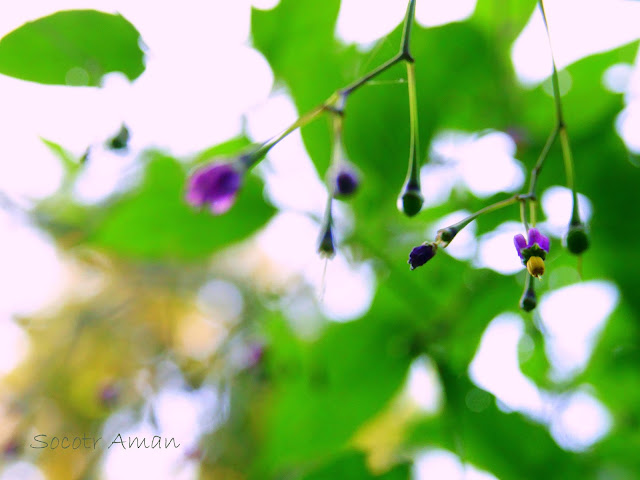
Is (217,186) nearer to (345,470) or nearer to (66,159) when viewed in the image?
(345,470)

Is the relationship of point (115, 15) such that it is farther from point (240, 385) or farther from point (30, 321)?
point (30, 321)

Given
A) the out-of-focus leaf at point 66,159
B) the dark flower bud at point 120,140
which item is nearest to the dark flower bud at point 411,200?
the dark flower bud at point 120,140

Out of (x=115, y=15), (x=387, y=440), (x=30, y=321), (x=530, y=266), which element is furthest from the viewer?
(x=30, y=321)

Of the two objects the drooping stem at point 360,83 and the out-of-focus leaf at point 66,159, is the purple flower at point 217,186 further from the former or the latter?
the out-of-focus leaf at point 66,159

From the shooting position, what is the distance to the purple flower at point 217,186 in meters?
0.28

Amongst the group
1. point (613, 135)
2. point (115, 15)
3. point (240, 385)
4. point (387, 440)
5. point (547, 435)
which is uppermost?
point (115, 15)

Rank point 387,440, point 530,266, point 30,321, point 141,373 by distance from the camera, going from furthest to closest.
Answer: point 30,321 → point 387,440 → point 141,373 → point 530,266

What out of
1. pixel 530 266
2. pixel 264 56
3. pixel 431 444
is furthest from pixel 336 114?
pixel 431 444

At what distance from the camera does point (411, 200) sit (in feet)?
0.82

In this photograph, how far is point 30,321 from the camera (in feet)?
3.35

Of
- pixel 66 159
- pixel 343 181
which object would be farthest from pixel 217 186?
pixel 66 159

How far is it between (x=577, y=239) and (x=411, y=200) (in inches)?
3.5

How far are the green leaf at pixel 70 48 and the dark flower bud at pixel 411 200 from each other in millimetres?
226

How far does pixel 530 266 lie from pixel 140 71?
277 millimetres
